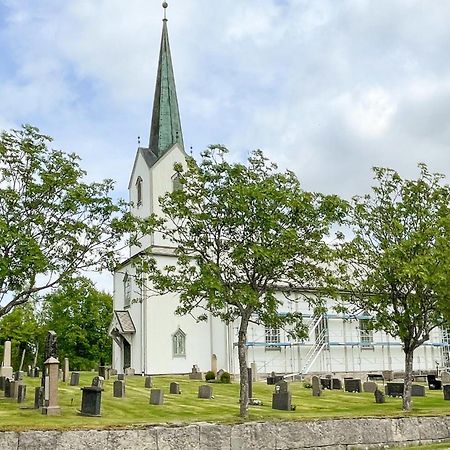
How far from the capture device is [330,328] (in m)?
46.8

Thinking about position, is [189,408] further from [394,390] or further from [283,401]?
[394,390]

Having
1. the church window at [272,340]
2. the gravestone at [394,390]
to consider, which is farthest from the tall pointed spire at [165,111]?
the gravestone at [394,390]

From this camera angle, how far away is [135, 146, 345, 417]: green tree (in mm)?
18781

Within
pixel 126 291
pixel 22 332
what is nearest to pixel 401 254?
pixel 126 291

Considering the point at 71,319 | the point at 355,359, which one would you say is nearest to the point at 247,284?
the point at 355,359

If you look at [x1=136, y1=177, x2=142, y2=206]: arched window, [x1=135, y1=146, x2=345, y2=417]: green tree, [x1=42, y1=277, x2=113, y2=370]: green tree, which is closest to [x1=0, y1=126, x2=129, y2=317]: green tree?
[x1=135, y1=146, x2=345, y2=417]: green tree

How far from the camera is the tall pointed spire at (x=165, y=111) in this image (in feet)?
158

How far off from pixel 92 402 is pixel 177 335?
25.1 m

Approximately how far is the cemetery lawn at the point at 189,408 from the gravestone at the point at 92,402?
307mm

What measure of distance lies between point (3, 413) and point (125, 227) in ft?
22.5

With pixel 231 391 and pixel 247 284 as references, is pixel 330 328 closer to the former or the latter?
pixel 231 391

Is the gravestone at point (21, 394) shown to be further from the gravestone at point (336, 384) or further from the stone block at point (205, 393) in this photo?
the gravestone at point (336, 384)

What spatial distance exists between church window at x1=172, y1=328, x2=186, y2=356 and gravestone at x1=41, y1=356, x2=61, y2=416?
23.9 meters

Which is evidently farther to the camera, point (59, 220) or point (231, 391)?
point (231, 391)
